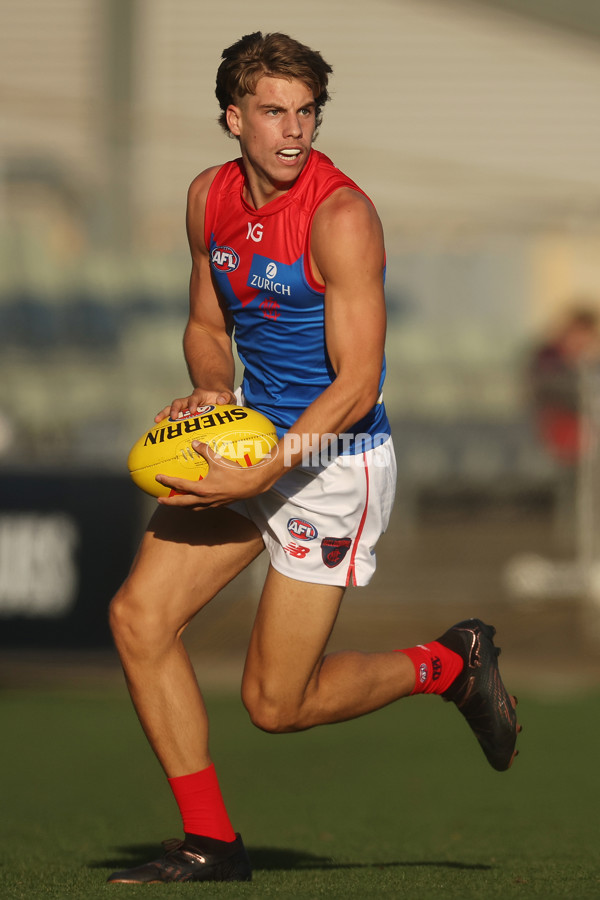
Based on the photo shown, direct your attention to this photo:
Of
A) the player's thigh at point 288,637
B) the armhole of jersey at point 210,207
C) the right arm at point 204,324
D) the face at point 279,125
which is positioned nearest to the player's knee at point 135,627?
the player's thigh at point 288,637

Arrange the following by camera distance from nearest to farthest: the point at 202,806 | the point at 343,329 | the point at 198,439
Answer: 1. the point at 343,329
2. the point at 198,439
3. the point at 202,806

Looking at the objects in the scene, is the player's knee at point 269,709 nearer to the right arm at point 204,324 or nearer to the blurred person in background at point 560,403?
the right arm at point 204,324

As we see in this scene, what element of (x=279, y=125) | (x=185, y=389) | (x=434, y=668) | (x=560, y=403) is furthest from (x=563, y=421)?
(x=279, y=125)

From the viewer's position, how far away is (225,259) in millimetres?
4219

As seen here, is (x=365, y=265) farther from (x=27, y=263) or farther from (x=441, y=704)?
(x=27, y=263)

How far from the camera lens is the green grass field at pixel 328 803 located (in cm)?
412

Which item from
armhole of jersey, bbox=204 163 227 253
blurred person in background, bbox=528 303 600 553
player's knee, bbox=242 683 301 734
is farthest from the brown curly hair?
blurred person in background, bbox=528 303 600 553

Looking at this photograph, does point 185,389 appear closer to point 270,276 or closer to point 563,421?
point 563,421

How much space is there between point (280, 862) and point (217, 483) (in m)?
1.79

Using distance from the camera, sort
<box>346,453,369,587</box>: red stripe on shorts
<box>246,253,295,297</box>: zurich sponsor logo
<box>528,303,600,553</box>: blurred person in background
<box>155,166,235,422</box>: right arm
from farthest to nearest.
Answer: <box>528,303,600,553</box>: blurred person in background, <box>155,166,235,422</box>: right arm, <box>346,453,369,587</box>: red stripe on shorts, <box>246,253,295,297</box>: zurich sponsor logo

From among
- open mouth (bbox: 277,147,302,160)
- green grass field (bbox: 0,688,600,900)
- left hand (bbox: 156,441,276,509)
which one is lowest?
green grass field (bbox: 0,688,600,900)

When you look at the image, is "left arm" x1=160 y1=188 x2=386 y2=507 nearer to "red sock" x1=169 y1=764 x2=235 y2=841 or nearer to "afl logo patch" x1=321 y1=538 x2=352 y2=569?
"afl logo patch" x1=321 y1=538 x2=352 y2=569

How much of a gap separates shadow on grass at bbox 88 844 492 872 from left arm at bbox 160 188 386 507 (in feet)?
5.01

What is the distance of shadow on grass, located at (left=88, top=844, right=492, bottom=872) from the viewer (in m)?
4.61
